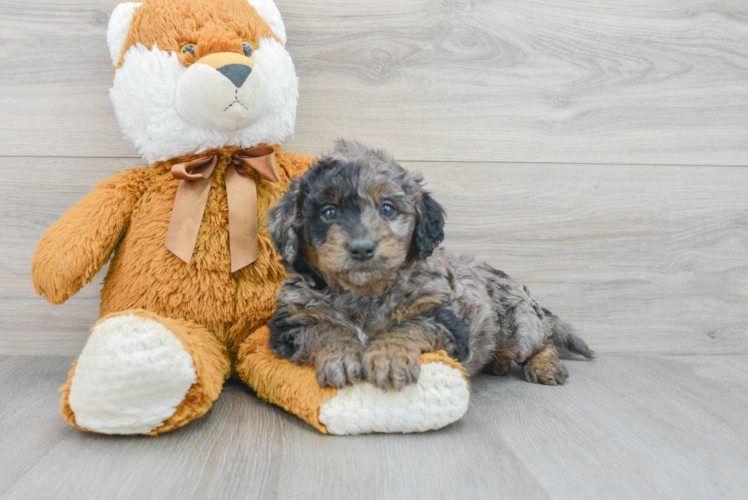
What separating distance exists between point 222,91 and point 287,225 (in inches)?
19.1

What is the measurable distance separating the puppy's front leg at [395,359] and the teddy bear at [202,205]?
0.17 feet

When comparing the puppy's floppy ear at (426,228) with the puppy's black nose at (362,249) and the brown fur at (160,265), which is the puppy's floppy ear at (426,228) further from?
the brown fur at (160,265)

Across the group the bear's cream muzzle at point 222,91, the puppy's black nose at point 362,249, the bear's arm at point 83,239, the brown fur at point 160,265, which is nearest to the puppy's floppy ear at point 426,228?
the puppy's black nose at point 362,249

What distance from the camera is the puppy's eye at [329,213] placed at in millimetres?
1694

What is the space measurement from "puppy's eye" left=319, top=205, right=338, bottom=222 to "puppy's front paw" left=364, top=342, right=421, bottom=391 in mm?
422

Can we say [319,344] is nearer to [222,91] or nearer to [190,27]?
[222,91]

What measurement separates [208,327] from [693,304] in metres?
2.22

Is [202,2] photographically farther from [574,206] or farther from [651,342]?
[651,342]

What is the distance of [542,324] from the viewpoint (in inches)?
88.9

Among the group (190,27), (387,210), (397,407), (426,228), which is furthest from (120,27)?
(397,407)

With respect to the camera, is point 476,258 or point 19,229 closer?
point 19,229

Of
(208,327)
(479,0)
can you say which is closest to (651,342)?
(479,0)

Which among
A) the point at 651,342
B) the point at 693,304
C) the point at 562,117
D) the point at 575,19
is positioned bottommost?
the point at 651,342

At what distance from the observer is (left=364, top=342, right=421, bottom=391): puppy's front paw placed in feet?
5.16
